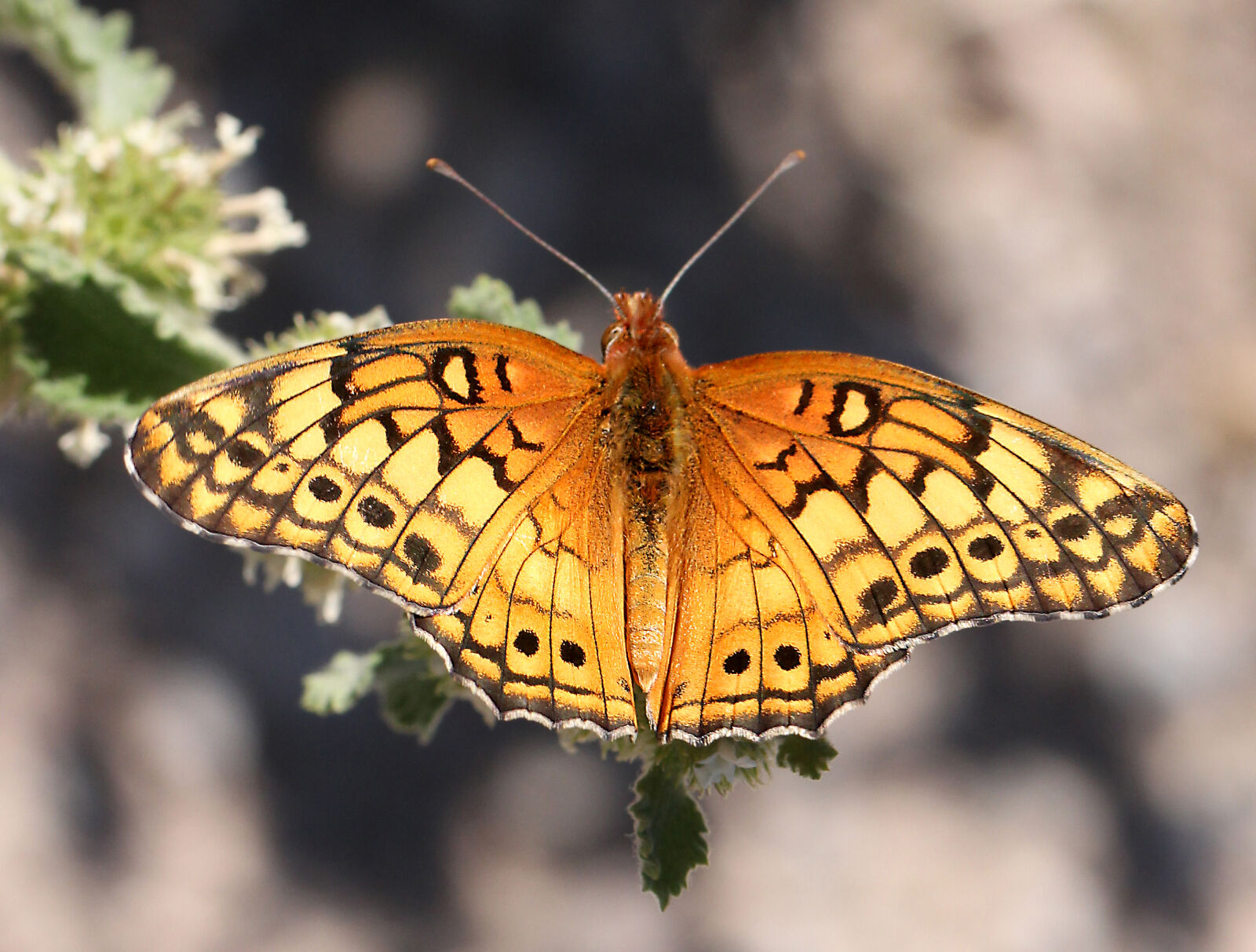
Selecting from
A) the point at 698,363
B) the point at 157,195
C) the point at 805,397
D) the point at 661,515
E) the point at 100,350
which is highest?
the point at 698,363

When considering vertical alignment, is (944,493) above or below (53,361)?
below

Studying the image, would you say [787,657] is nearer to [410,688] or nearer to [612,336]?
[612,336]

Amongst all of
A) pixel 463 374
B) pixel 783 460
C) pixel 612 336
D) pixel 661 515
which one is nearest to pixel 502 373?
pixel 463 374

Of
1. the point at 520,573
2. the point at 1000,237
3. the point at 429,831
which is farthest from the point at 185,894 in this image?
the point at 1000,237

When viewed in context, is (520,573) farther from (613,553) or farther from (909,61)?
(909,61)

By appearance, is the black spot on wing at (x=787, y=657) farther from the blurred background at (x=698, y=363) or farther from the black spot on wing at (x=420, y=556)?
the blurred background at (x=698, y=363)

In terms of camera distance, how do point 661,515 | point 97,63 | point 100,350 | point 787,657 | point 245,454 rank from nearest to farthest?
point 245,454, point 787,657, point 661,515, point 100,350, point 97,63

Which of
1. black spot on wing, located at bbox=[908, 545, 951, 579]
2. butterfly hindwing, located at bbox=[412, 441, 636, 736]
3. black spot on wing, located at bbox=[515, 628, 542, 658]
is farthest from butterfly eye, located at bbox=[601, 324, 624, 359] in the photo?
black spot on wing, located at bbox=[908, 545, 951, 579]
